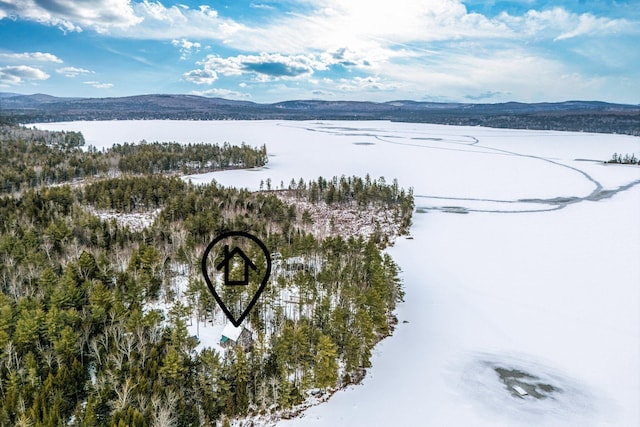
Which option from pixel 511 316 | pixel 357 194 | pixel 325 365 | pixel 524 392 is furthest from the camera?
pixel 357 194

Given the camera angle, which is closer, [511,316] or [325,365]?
[325,365]

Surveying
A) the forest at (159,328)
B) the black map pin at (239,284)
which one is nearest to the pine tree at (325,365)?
the forest at (159,328)

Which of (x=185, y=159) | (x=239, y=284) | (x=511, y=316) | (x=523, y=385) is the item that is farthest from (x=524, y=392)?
(x=185, y=159)

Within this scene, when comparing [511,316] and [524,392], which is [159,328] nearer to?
[524,392]

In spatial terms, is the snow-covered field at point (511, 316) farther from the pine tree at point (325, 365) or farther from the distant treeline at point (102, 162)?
the distant treeline at point (102, 162)

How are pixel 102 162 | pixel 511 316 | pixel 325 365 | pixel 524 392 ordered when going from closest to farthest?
pixel 325 365
pixel 524 392
pixel 511 316
pixel 102 162

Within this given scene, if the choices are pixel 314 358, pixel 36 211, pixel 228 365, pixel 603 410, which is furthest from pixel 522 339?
pixel 36 211

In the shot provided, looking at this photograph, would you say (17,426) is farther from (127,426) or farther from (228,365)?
(228,365)
